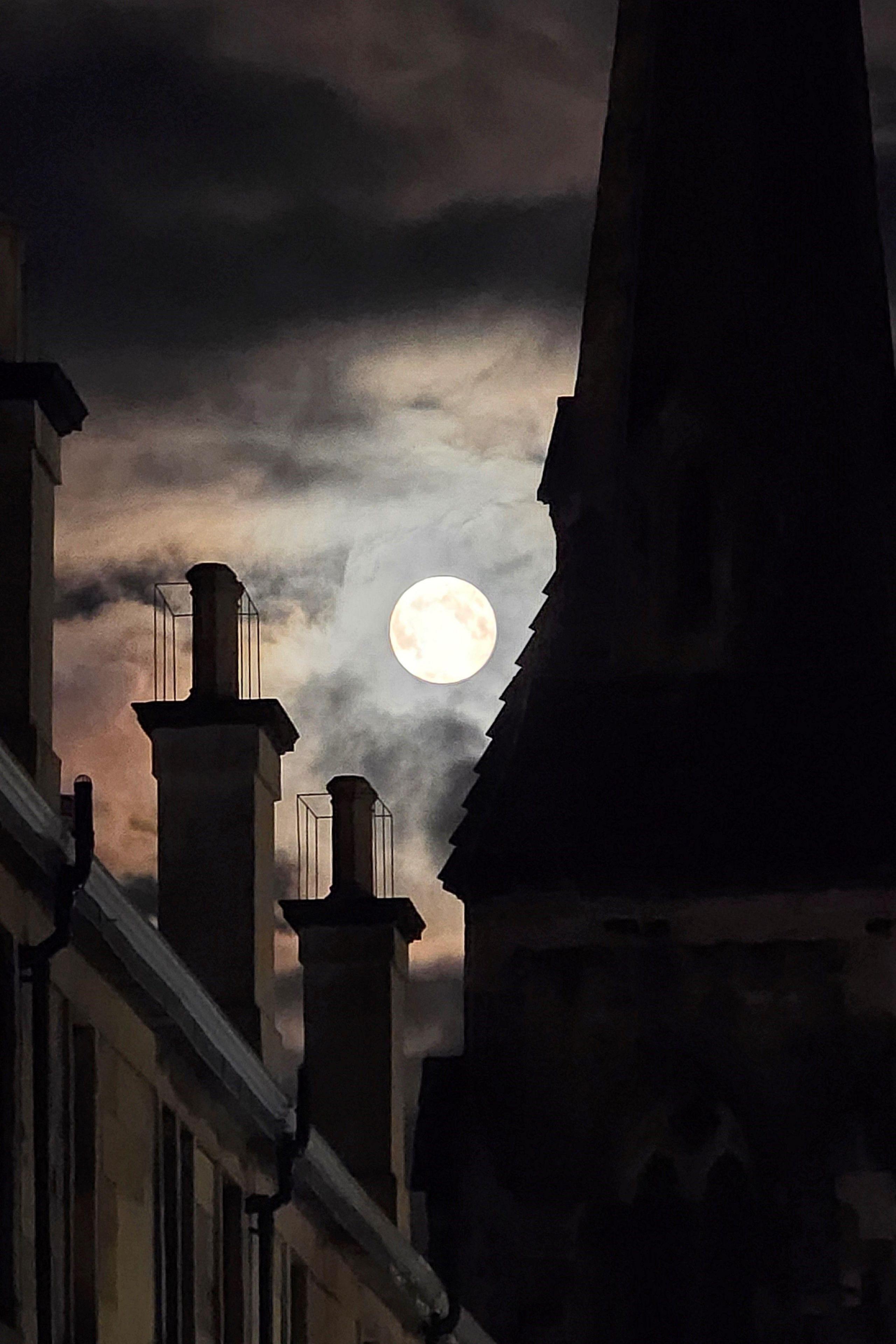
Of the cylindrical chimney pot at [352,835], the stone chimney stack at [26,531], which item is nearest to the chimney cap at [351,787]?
the cylindrical chimney pot at [352,835]

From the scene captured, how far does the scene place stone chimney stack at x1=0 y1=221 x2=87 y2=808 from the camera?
19.8m

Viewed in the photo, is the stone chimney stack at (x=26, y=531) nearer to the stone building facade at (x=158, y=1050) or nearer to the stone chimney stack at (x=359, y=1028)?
the stone building facade at (x=158, y=1050)

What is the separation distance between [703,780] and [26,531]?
89.0ft

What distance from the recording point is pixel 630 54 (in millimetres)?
50250

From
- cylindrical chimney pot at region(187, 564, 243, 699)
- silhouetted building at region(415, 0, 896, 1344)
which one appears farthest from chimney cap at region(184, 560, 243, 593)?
silhouetted building at region(415, 0, 896, 1344)

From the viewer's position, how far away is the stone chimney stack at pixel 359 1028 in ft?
108

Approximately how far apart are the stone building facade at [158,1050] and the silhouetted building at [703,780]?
45.4ft

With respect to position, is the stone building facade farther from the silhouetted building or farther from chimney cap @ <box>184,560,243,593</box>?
the silhouetted building

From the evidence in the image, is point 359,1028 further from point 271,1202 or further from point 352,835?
point 271,1202

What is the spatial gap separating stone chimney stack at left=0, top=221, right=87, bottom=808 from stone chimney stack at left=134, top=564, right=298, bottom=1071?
6851 mm

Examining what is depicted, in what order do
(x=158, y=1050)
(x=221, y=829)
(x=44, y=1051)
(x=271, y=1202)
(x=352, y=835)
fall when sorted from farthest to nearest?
(x=352, y=835), (x=221, y=829), (x=271, y=1202), (x=158, y=1050), (x=44, y=1051)

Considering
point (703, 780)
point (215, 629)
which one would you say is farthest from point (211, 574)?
point (703, 780)

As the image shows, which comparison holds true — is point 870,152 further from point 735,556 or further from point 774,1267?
point 774,1267

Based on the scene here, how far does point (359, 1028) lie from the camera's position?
109ft
